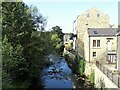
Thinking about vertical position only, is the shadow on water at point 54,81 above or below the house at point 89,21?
below

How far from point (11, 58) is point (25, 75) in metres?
5.10

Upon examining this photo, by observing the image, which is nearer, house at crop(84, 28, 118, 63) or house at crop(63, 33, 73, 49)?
house at crop(84, 28, 118, 63)

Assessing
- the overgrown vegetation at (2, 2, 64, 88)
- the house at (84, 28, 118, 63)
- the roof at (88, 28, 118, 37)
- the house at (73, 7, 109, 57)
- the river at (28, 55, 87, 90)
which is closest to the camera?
the overgrown vegetation at (2, 2, 64, 88)

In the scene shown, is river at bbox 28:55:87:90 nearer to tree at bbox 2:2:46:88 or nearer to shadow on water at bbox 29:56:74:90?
shadow on water at bbox 29:56:74:90

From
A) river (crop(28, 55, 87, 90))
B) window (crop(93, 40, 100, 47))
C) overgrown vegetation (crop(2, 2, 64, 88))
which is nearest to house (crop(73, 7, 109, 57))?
window (crop(93, 40, 100, 47))

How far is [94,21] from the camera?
44719 mm

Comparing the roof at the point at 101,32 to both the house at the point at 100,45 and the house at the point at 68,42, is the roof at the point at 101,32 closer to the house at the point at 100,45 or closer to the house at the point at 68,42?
the house at the point at 100,45

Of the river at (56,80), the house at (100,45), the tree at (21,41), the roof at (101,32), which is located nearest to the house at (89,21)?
the roof at (101,32)

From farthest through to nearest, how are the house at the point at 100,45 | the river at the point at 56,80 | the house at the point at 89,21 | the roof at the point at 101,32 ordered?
the house at the point at 89,21 < the roof at the point at 101,32 < the house at the point at 100,45 < the river at the point at 56,80

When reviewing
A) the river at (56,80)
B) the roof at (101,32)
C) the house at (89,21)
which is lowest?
the river at (56,80)

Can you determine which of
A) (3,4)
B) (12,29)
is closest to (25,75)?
(12,29)

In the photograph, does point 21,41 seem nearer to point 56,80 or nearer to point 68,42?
point 56,80

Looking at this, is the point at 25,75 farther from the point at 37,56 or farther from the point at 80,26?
the point at 80,26

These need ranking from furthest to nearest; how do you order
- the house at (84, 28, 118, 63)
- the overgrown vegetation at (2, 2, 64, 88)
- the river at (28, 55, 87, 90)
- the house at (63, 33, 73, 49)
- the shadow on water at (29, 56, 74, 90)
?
the house at (63, 33, 73, 49) < the house at (84, 28, 118, 63) < the river at (28, 55, 87, 90) < the shadow on water at (29, 56, 74, 90) < the overgrown vegetation at (2, 2, 64, 88)
